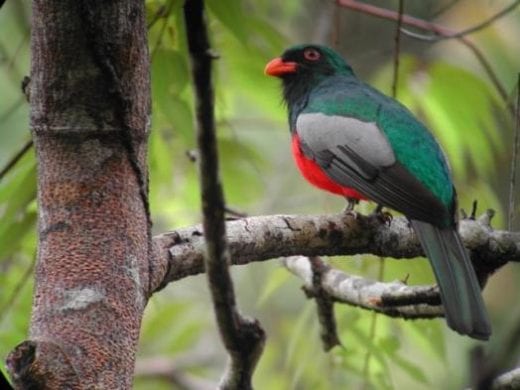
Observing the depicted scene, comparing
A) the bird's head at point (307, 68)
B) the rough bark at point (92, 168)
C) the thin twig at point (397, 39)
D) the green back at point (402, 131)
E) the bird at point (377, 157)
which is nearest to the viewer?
the rough bark at point (92, 168)

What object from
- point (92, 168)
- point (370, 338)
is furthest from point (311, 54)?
point (92, 168)

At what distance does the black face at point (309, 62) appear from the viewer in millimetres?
3059

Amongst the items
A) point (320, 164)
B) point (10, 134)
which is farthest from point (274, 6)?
point (10, 134)

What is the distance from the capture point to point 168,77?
1750 millimetres

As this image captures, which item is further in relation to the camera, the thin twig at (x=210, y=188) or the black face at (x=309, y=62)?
the black face at (x=309, y=62)

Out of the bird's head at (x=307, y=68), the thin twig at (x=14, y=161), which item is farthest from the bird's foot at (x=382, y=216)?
the bird's head at (x=307, y=68)

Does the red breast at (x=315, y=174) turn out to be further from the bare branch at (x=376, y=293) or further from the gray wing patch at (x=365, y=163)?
the bare branch at (x=376, y=293)

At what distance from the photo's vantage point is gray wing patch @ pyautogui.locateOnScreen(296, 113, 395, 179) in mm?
2473

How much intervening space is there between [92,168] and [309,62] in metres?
1.86

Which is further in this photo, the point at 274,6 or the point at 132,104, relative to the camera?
the point at 274,6

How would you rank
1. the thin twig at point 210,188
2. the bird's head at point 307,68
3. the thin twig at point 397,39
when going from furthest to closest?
the bird's head at point 307,68 < the thin twig at point 397,39 < the thin twig at point 210,188

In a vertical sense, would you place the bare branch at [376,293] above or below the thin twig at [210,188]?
below

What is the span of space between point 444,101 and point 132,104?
3.94ft

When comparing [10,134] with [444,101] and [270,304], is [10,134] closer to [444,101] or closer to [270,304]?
[444,101]
